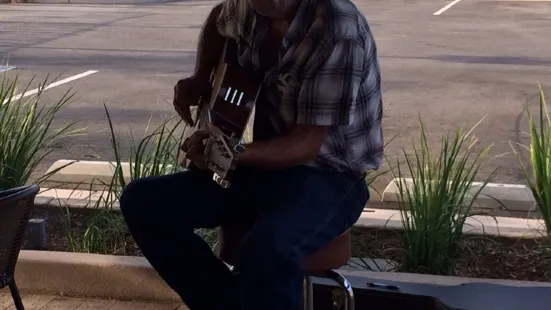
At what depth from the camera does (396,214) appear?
4.77 metres

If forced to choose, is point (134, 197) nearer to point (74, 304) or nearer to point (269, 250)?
point (269, 250)

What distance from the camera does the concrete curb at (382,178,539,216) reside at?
193 inches

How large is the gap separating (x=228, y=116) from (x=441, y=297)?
95 cm

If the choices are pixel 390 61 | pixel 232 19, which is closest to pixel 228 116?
pixel 232 19

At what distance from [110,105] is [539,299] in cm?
628

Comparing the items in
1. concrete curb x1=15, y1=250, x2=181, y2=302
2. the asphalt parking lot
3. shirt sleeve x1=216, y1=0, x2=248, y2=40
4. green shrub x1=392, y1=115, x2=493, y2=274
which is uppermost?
shirt sleeve x1=216, y1=0, x2=248, y2=40

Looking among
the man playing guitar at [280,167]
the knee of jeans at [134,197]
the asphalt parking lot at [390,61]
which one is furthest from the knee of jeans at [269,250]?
the asphalt parking lot at [390,61]

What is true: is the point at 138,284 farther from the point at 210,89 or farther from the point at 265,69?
the point at 265,69

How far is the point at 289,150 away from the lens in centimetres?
263

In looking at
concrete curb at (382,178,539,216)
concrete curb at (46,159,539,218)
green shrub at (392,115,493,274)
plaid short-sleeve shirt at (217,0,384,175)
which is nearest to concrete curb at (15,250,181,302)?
concrete curb at (46,159,539,218)

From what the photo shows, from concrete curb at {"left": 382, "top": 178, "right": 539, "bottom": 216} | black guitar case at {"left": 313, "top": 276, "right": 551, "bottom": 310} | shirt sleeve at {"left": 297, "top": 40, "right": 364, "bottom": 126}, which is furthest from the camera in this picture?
concrete curb at {"left": 382, "top": 178, "right": 539, "bottom": 216}

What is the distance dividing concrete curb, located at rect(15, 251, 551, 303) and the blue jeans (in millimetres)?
965

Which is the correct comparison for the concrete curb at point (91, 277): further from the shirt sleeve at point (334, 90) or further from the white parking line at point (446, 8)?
the white parking line at point (446, 8)

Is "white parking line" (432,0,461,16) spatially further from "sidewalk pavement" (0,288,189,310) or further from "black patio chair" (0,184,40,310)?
"black patio chair" (0,184,40,310)
